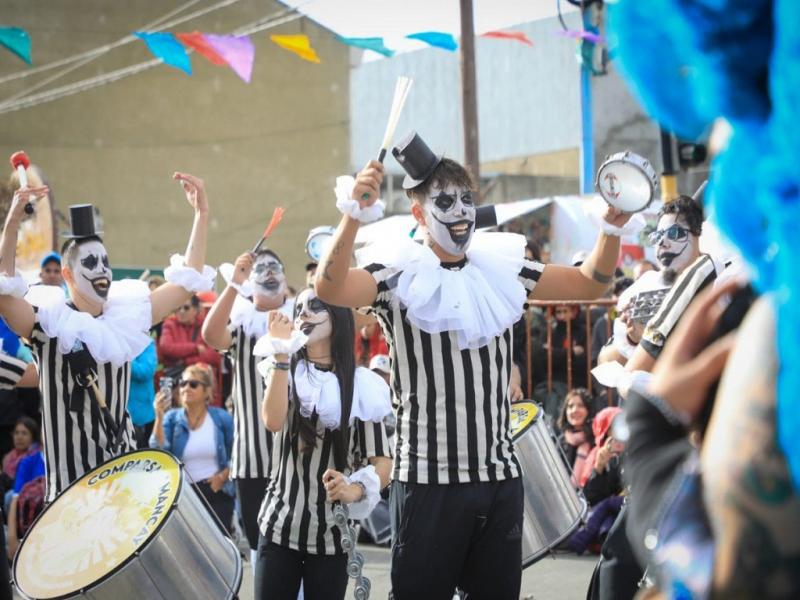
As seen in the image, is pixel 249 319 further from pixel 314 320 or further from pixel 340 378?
pixel 340 378

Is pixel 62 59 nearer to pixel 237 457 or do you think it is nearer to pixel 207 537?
pixel 237 457

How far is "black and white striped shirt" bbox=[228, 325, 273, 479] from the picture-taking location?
24.0ft

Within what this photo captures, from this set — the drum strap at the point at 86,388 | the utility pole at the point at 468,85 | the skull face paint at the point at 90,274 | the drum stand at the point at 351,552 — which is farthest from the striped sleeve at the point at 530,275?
the utility pole at the point at 468,85

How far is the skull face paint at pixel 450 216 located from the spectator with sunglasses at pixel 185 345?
21.4 ft

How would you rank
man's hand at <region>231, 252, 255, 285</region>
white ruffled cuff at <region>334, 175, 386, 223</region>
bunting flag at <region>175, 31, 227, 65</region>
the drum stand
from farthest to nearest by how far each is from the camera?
bunting flag at <region>175, 31, 227, 65</region>, man's hand at <region>231, 252, 255, 285</region>, the drum stand, white ruffled cuff at <region>334, 175, 386, 223</region>

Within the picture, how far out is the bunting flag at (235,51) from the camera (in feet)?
42.3

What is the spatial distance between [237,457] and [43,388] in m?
Answer: 1.82

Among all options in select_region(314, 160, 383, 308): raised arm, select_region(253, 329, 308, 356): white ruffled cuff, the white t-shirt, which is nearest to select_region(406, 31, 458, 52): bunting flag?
the white t-shirt

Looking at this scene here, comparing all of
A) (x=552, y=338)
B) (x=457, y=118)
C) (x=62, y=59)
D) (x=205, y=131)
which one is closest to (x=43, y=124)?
(x=62, y=59)

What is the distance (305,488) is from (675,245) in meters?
1.97

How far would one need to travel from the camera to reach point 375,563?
29.5 ft

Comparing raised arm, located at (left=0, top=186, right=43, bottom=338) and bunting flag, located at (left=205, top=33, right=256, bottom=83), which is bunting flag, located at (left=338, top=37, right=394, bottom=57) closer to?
bunting flag, located at (left=205, top=33, right=256, bottom=83)

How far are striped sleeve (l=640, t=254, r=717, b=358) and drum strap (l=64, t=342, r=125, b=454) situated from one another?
9.56ft

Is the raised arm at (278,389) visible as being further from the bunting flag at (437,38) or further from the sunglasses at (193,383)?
the bunting flag at (437,38)
